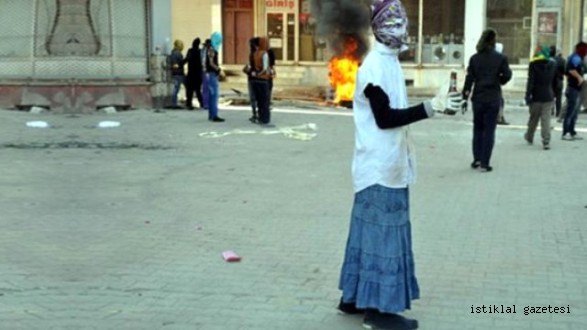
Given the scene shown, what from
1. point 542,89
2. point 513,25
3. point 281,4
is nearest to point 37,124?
point 542,89

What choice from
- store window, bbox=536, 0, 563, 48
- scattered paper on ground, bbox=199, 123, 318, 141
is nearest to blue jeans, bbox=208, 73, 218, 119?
scattered paper on ground, bbox=199, 123, 318, 141

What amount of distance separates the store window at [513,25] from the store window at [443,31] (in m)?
0.98

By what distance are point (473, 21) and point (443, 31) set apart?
1147mm

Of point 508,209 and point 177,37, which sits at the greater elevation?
point 177,37

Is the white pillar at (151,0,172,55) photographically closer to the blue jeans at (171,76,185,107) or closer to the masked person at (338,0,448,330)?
the blue jeans at (171,76,185,107)

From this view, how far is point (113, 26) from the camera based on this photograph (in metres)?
17.7

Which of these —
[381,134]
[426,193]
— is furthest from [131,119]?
[381,134]

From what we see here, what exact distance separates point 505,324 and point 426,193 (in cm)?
422

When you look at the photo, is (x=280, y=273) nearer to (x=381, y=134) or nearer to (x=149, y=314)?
(x=149, y=314)

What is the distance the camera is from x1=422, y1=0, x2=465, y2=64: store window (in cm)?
2423

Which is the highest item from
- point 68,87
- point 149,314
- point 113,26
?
point 113,26

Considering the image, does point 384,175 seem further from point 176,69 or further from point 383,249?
point 176,69

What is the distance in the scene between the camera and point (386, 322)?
469 centimetres

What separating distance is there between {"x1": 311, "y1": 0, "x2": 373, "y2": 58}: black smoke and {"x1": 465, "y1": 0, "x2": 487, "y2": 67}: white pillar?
1417 centimetres
